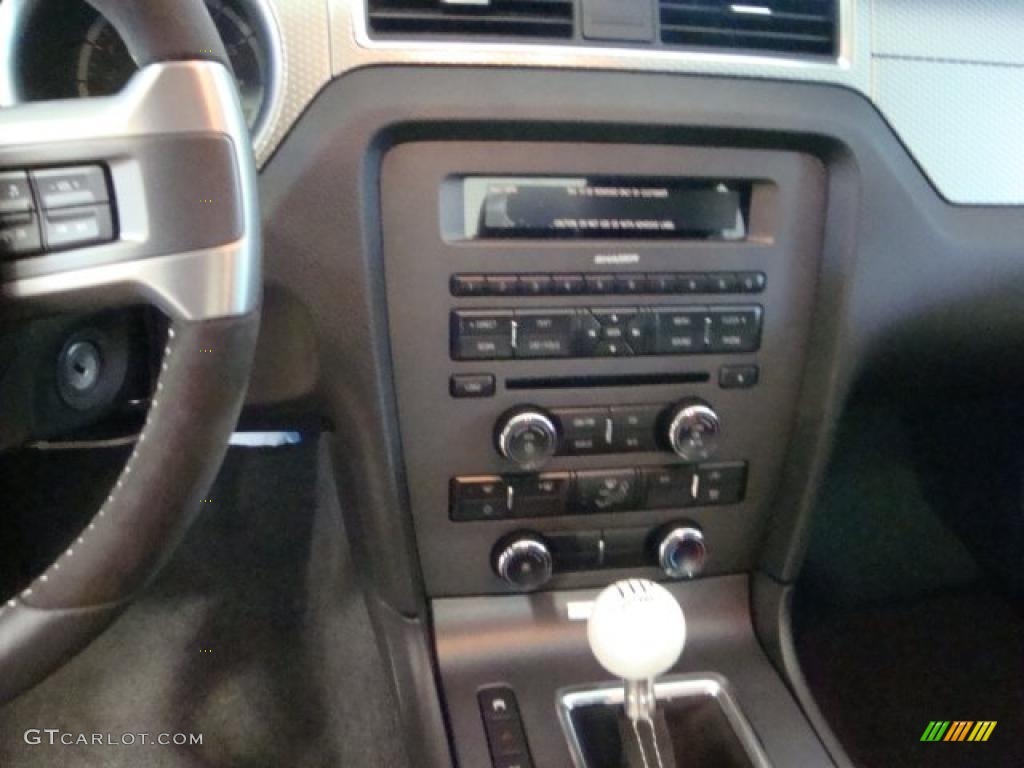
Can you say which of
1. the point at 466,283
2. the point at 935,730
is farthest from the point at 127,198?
the point at 935,730

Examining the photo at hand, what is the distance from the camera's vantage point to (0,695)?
547 millimetres

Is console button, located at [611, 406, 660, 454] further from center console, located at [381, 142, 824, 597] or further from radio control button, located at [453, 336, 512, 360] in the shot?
radio control button, located at [453, 336, 512, 360]

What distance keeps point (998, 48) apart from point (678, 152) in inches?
10.9

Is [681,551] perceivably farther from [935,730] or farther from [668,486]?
[935,730]

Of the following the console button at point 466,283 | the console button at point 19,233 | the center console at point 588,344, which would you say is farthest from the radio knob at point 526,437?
the console button at point 19,233

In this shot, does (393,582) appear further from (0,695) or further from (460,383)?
(0,695)

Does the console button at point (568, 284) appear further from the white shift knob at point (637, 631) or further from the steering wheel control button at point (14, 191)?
the steering wheel control button at point (14, 191)

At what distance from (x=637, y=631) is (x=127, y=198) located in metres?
0.39

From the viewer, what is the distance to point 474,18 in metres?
0.71

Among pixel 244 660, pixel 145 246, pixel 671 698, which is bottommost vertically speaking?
pixel 244 660

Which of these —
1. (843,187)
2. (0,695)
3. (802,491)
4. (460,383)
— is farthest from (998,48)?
(0,695)

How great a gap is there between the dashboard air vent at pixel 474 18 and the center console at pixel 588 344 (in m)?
0.08

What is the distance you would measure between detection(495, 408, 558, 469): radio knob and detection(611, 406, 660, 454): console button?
0.06 meters

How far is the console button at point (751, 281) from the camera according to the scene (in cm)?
81
